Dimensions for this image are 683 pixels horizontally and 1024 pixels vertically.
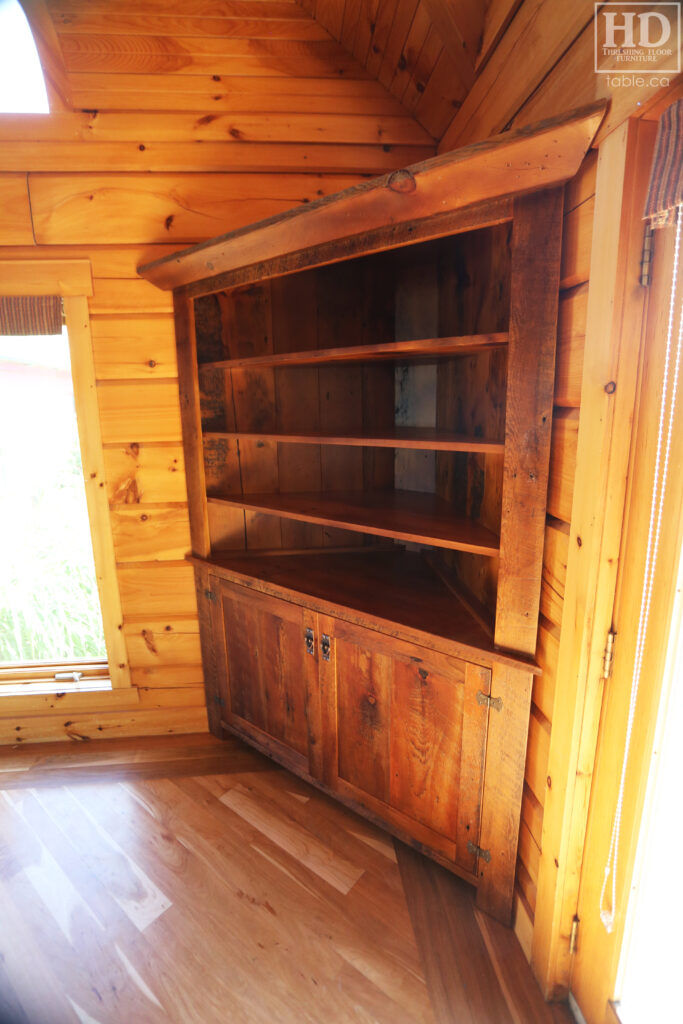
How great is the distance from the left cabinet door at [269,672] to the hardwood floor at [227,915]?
0.21 m

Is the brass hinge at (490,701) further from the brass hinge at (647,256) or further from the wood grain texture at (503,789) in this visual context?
the brass hinge at (647,256)

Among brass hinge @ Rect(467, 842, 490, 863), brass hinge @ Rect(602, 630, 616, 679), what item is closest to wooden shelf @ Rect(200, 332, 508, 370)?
brass hinge @ Rect(602, 630, 616, 679)

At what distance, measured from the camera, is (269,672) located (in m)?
1.96

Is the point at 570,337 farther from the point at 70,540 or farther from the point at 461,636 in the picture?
the point at 70,540

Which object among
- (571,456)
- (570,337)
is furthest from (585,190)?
(571,456)

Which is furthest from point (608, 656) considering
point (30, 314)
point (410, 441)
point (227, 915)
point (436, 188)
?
point (30, 314)

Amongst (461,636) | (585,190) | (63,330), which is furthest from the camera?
(63,330)

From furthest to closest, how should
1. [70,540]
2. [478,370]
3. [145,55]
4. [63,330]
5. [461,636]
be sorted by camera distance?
[70,540] → [63,330] → [145,55] → [478,370] → [461,636]

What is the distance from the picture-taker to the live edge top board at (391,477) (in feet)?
3.87

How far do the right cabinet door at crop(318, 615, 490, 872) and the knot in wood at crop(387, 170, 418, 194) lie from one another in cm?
119

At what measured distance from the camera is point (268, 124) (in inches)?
73.6

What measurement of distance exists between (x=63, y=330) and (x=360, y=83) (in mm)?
1465

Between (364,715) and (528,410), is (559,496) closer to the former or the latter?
(528,410)
